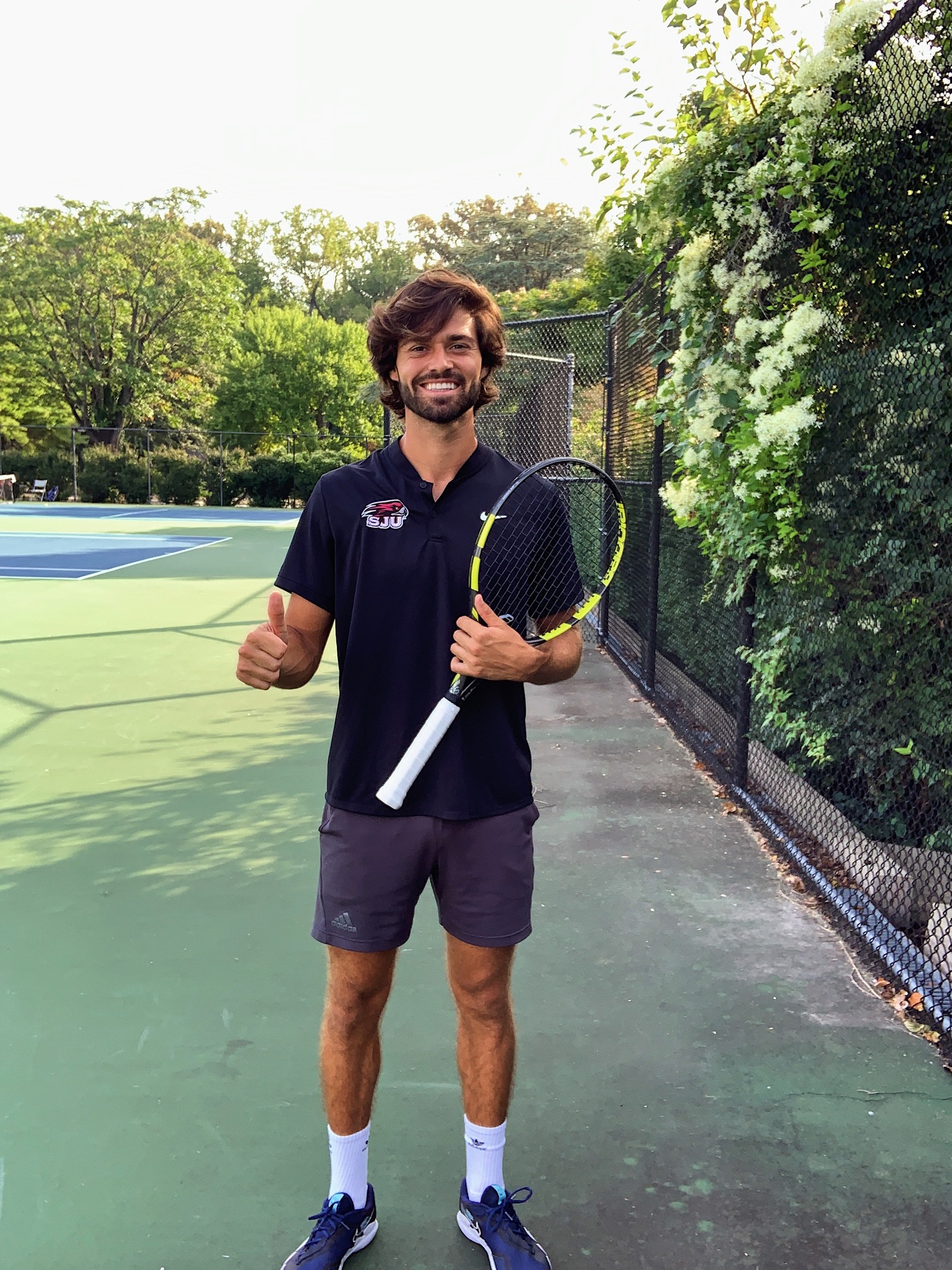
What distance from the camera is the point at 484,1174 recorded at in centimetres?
209

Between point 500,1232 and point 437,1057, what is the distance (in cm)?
73

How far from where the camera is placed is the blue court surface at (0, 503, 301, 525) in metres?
25.0

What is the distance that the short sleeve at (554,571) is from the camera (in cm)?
208

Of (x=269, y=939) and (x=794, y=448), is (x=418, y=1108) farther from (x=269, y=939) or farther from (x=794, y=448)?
(x=794, y=448)

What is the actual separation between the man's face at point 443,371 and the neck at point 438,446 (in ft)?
0.06

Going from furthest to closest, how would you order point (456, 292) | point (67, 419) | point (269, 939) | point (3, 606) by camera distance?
1. point (67, 419)
2. point (3, 606)
3. point (269, 939)
4. point (456, 292)

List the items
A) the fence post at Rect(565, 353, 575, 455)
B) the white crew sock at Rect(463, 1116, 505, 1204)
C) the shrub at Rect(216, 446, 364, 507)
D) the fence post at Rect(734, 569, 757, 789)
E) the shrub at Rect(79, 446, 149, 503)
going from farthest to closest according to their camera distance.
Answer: the shrub at Rect(79, 446, 149, 503), the shrub at Rect(216, 446, 364, 507), the fence post at Rect(565, 353, 575, 455), the fence post at Rect(734, 569, 757, 789), the white crew sock at Rect(463, 1116, 505, 1204)

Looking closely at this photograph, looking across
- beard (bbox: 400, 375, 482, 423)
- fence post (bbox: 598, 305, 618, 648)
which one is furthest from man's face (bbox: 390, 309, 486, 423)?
fence post (bbox: 598, 305, 618, 648)

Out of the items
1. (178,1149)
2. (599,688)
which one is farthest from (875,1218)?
(599,688)

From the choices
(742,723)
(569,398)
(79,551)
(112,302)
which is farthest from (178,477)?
(742,723)

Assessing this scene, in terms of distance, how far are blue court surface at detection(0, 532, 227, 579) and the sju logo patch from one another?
37.4 feet

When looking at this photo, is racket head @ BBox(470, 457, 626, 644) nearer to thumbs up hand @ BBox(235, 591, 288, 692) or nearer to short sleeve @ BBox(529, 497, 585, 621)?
short sleeve @ BBox(529, 497, 585, 621)

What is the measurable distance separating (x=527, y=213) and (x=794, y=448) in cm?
3563

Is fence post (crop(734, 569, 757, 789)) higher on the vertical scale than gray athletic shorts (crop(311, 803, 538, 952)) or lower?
lower
